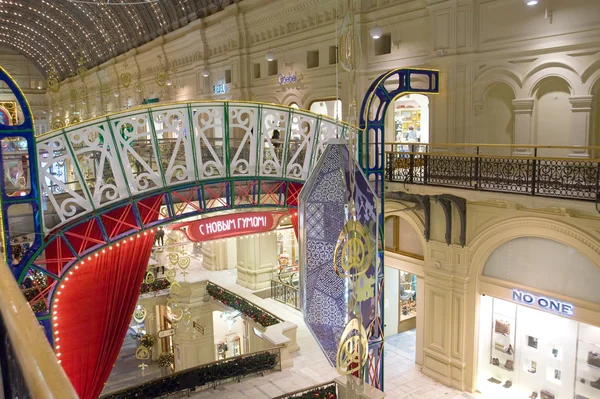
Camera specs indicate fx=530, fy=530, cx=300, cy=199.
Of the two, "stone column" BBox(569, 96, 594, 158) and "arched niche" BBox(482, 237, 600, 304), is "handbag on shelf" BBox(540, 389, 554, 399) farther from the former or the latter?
"stone column" BBox(569, 96, 594, 158)

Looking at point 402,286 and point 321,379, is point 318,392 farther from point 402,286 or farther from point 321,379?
point 402,286

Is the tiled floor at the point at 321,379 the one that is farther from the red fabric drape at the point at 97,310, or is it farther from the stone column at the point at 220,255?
the stone column at the point at 220,255

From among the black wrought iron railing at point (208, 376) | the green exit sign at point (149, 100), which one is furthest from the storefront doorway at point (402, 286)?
the green exit sign at point (149, 100)

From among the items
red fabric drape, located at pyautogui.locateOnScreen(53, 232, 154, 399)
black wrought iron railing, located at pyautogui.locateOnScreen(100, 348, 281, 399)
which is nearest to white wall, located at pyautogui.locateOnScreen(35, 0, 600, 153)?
black wrought iron railing, located at pyautogui.locateOnScreen(100, 348, 281, 399)

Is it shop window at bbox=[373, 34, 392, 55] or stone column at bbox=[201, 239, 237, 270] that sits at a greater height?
shop window at bbox=[373, 34, 392, 55]

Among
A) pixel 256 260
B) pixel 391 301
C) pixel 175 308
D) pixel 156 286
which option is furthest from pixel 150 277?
pixel 391 301

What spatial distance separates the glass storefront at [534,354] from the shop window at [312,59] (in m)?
8.94

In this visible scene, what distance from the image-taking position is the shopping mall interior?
7.41 metres

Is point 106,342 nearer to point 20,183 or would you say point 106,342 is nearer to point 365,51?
point 20,183

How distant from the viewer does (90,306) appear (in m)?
8.95

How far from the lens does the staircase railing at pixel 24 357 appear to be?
112cm

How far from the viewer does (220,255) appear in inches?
854

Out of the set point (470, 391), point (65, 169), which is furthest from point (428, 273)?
point (65, 169)

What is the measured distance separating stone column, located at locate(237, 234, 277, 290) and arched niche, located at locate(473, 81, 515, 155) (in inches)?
382
